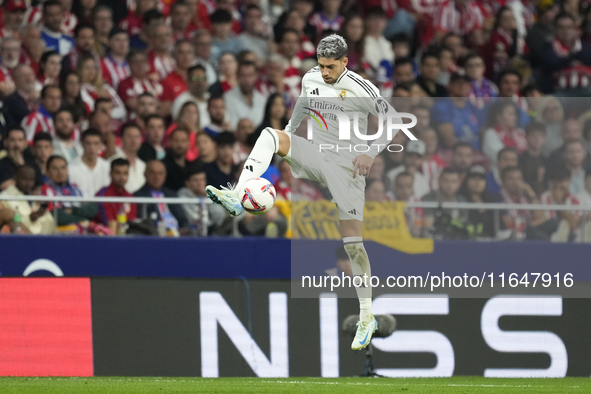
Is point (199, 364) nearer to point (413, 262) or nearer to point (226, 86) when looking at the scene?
point (413, 262)

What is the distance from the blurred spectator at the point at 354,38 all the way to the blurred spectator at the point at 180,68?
254cm

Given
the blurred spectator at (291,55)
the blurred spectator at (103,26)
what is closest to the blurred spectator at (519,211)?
the blurred spectator at (291,55)

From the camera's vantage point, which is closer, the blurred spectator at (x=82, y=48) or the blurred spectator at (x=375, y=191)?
the blurred spectator at (x=375, y=191)

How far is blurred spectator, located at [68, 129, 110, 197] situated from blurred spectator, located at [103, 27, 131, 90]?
1671 mm

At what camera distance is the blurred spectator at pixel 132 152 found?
12.1 metres

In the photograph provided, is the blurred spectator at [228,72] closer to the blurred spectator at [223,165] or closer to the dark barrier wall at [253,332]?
the blurred spectator at [223,165]

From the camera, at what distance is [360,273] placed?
30.8ft

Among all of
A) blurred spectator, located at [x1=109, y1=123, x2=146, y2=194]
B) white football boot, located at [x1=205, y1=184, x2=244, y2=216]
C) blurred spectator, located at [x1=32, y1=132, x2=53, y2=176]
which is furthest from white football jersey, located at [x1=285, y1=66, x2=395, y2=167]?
blurred spectator, located at [x1=32, y1=132, x2=53, y2=176]

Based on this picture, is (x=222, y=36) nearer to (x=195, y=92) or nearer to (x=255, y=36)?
A: (x=255, y=36)

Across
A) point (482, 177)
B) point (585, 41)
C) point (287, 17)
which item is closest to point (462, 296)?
point (482, 177)

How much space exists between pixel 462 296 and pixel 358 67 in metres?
4.31

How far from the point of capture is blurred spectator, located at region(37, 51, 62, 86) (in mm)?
12922

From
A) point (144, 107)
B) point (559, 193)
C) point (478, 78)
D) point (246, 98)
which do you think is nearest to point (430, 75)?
point (478, 78)

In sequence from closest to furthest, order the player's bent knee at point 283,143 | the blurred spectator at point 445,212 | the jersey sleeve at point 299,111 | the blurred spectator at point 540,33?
the player's bent knee at point 283,143 < the jersey sleeve at point 299,111 < the blurred spectator at point 445,212 < the blurred spectator at point 540,33
